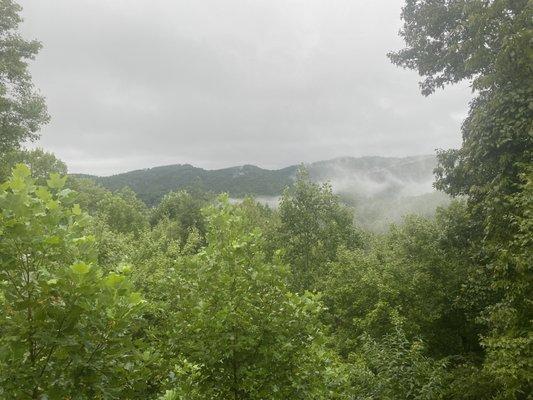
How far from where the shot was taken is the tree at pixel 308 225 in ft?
94.4

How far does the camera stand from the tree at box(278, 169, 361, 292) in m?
28.8

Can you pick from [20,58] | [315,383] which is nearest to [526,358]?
[315,383]

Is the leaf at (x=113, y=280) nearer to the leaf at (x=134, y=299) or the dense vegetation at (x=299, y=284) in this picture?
the dense vegetation at (x=299, y=284)

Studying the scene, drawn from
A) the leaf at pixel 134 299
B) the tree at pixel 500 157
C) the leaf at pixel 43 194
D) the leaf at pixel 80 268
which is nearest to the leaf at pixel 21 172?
the leaf at pixel 43 194

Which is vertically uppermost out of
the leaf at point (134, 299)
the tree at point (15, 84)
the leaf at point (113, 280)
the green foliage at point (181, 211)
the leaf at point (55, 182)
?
the tree at point (15, 84)

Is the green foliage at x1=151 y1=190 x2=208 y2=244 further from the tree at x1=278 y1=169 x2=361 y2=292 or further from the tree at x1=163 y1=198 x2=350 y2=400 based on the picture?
the tree at x1=163 y1=198 x2=350 y2=400

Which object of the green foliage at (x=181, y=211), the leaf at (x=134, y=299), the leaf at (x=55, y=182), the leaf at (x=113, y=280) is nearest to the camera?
the leaf at (x=113, y=280)

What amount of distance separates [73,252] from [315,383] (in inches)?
160

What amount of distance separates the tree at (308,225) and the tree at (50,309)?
80.8 feet

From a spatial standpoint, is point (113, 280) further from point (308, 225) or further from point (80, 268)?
point (308, 225)

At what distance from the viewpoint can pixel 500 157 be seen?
45.3 feet

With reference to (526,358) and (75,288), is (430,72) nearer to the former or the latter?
(526,358)

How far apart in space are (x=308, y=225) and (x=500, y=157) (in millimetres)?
16519

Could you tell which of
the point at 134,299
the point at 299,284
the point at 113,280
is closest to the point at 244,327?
the point at 134,299
